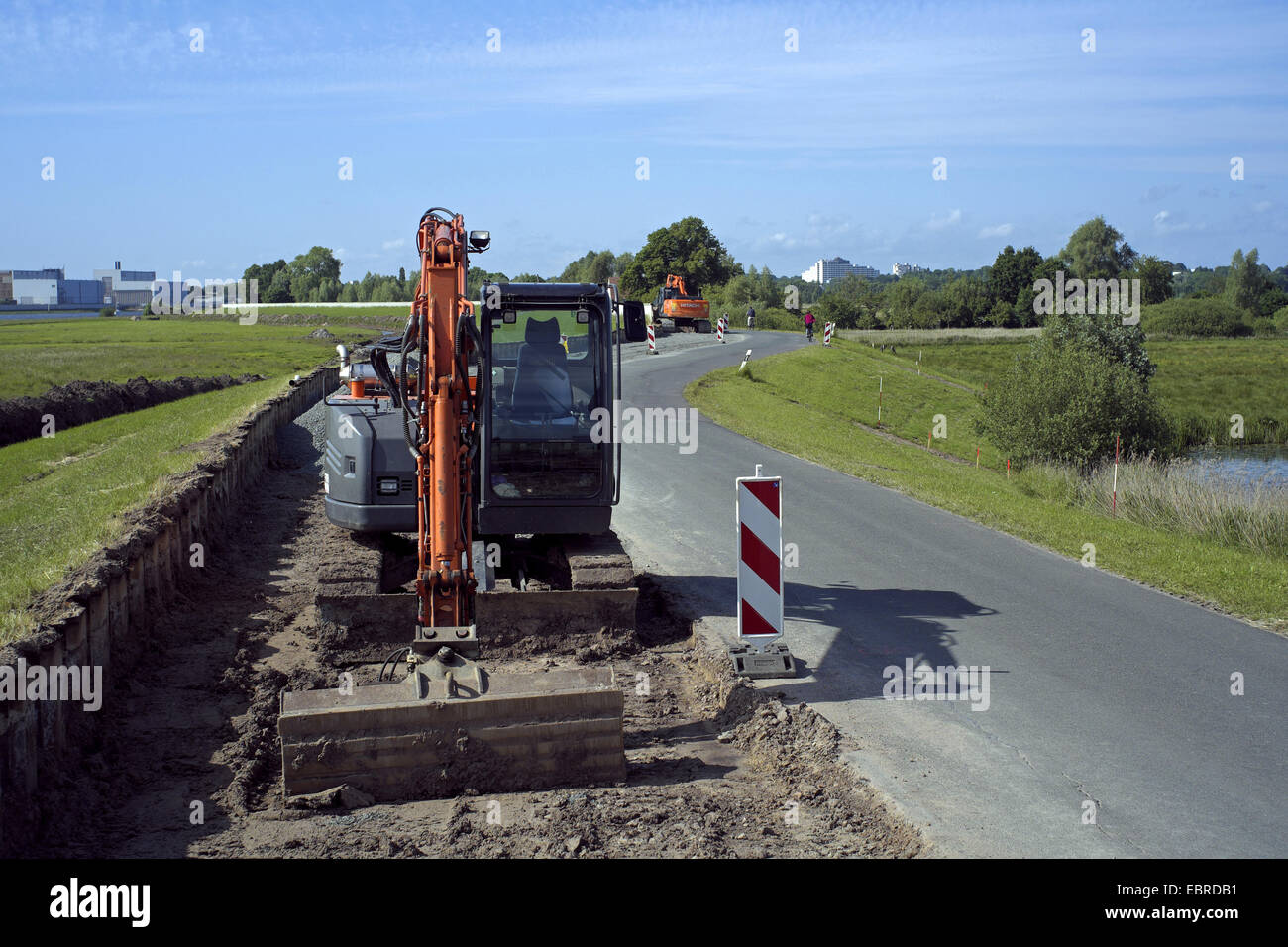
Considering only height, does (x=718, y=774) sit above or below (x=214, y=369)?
below

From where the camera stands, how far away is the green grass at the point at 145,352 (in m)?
45.4

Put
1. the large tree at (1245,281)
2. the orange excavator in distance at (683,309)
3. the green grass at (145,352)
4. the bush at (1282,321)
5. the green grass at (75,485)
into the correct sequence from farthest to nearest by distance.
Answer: the large tree at (1245,281) → the bush at (1282,321) → the orange excavator in distance at (683,309) → the green grass at (145,352) → the green grass at (75,485)

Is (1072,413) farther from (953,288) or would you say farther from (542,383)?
(953,288)

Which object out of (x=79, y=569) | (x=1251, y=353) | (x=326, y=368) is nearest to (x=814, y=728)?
(x=79, y=569)

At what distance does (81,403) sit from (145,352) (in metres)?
31.8

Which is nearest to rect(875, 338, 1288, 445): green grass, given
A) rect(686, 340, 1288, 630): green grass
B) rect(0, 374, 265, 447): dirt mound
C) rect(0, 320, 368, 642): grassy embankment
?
rect(686, 340, 1288, 630): green grass

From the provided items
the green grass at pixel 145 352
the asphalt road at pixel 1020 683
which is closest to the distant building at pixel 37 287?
the green grass at pixel 145 352

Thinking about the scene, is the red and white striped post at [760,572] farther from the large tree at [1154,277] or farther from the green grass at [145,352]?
→ the large tree at [1154,277]

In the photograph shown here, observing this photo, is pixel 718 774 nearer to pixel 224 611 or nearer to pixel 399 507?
pixel 399 507

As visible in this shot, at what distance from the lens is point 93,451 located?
25.2 m

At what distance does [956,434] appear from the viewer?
3847 cm

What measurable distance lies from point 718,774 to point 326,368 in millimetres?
30670

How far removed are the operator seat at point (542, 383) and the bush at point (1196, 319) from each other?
A: 99928 millimetres

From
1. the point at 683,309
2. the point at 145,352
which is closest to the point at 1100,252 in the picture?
the point at 683,309
